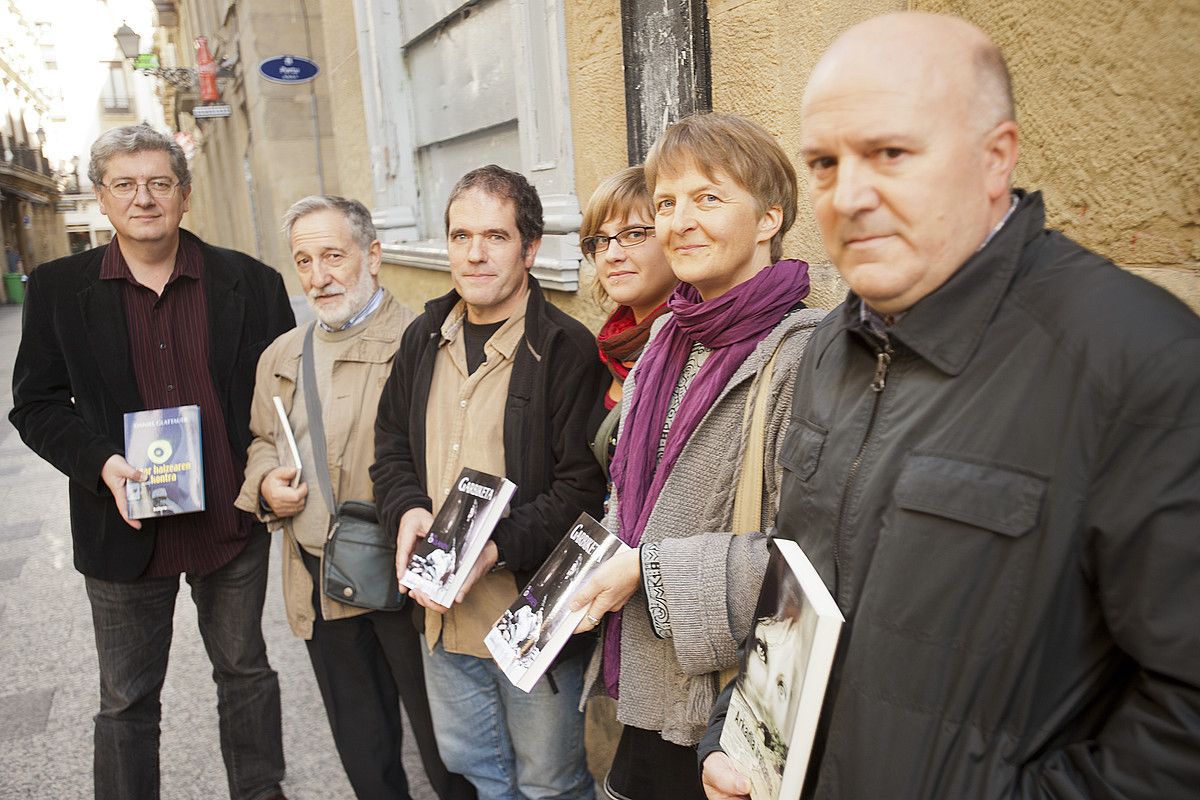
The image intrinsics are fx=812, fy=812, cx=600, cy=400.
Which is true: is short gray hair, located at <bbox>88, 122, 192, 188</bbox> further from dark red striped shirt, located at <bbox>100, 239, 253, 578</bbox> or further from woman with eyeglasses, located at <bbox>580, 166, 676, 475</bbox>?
woman with eyeglasses, located at <bbox>580, 166, 676, 475</bbox>

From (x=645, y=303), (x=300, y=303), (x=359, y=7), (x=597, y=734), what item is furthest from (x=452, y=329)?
(x=300, y=303)

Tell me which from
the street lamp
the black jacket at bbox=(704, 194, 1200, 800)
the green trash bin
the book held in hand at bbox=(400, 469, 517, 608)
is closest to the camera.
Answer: the black jacket at bbox=(704, 194, 1200, 800)

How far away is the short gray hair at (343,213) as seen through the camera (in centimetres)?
246

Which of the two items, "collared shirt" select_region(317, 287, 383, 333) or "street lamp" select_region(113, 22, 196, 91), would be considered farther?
"street lamp" select_region(113, 22, 196, 91)

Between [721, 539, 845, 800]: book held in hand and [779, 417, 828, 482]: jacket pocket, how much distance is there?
111mm

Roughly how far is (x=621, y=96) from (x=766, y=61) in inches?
32.9

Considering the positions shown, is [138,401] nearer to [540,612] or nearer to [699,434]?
[540,612]

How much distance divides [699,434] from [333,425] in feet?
4.41

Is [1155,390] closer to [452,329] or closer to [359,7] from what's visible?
[452,329]

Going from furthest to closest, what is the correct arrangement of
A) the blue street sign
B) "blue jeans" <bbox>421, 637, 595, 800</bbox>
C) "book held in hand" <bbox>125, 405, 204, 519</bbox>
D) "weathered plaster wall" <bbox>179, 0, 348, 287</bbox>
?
1. "weathered plaster wall" <bbox>179, 0, 348, 287</bbox>
2. the blue street sign
3. "book held in hand" <bbox>125, 405, 204, 519</bbox>
4. "blue jeans" <bbox>421, 637, 595, 800</bbox>

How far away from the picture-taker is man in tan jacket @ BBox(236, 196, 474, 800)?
2.42m

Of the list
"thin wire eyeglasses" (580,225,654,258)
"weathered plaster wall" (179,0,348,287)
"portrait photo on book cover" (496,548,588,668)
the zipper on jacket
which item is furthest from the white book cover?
"weathered plaster wall" (179,0,348,287)

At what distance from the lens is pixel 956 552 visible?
92 cm

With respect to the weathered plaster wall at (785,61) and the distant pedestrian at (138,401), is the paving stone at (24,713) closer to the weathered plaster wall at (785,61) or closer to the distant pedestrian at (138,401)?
the distant pedestrian at (138,401)
